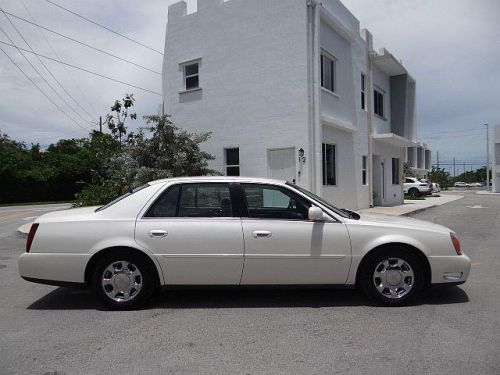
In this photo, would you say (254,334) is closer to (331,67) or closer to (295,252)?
(295,252)

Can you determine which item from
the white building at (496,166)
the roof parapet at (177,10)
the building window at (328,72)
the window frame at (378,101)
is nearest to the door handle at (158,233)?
the building window at (328,72)

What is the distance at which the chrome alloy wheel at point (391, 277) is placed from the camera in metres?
5.27

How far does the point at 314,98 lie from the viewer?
1470 cm

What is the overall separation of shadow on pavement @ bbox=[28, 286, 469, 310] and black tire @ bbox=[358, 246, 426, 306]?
0.61 feet

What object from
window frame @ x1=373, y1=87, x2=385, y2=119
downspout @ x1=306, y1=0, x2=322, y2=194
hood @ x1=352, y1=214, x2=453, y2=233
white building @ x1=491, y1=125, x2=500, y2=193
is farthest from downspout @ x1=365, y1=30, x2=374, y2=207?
white building @ x1=491, y1=125, x2=500, y2=193

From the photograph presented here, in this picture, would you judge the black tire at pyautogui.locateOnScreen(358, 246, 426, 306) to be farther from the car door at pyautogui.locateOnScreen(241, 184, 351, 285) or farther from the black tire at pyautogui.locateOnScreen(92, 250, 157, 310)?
the black tire at pyautogui.locateOnScreen(92, 250, 157, 310)

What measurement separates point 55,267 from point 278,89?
11174mm

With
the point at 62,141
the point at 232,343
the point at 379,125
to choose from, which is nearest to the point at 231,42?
the point at 379,125

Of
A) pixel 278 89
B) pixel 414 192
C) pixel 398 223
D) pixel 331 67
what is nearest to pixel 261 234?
pixel 398 223

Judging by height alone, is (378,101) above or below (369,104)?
above

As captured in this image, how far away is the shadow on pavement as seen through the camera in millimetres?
5441

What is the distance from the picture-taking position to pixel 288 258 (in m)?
5.22

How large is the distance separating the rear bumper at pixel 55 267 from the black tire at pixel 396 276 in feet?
10.6

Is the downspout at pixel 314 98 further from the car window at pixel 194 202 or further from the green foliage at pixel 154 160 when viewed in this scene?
the car window at pixel 194 202
